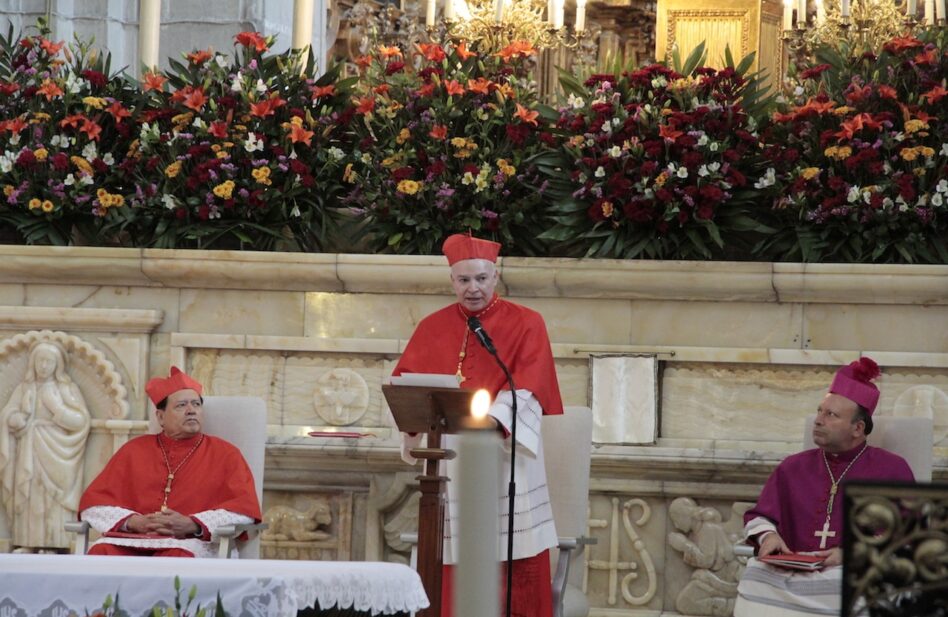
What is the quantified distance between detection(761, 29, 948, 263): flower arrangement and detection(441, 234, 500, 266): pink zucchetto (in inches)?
59.0

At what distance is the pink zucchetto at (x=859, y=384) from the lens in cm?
568

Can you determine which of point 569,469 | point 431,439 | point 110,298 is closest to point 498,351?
point 569,469

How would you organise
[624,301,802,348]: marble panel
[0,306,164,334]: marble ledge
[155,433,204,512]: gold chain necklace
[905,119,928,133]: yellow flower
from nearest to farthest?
[155,433,204,512]: gold chain necklace
[905,119,928,133]: yellow flower
[624,301,802,348]: marble panel
[0,306,164,334]: marble ledge

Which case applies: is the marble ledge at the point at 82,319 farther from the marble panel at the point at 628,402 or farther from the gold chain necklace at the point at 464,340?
the marble panel at the point at 628,402

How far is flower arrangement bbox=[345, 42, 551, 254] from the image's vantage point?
691cm

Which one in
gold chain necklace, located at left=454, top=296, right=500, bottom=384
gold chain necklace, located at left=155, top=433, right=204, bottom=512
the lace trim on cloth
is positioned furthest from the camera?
gold chain necklace, located at left=155, top=433, right=204, bottom=512

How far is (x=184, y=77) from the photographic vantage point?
746 cm

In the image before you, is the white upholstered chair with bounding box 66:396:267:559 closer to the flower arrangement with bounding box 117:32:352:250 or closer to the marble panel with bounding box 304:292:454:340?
the marble panel with bounding box 304:292:454:340

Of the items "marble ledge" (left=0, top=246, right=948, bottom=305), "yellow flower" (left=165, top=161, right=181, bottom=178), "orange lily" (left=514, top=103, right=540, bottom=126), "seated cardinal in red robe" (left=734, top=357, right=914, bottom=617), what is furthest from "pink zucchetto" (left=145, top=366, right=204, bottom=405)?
"seated cardinal in red robe" (left=734, top=357, right=914, bottom=617)

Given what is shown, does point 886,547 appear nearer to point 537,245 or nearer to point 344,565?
point 344,565

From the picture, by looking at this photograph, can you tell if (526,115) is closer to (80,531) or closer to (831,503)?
(831,503)

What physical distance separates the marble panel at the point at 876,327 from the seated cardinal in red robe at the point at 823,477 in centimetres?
98

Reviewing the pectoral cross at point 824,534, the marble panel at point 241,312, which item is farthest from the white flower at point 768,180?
the marble panel at point 241,312

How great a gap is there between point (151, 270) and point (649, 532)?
2.30 meters
